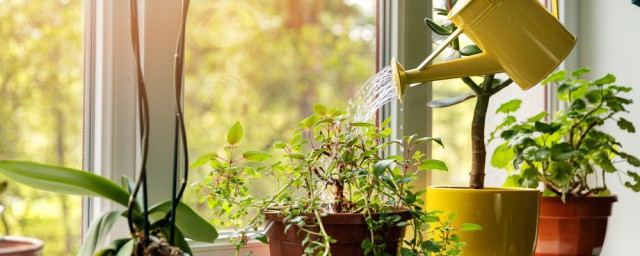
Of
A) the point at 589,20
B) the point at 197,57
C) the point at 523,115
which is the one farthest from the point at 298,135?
the point at 589,20

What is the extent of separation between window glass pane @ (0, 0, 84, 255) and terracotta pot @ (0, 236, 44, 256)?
0.82 feet

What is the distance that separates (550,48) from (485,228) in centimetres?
35

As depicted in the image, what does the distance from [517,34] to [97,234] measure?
706 millimetres

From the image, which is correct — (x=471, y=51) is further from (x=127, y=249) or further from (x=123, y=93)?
(x=127, y=249)

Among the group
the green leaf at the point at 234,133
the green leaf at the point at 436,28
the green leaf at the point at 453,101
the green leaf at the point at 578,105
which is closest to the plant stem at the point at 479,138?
the green leaf at the point at 453,101

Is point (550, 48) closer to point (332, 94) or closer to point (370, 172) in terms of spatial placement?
point (370, 172)

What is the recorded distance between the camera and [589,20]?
202cm

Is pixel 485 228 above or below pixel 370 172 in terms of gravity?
below

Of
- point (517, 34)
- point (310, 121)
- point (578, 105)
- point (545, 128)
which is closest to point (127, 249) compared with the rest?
point (310, 121)

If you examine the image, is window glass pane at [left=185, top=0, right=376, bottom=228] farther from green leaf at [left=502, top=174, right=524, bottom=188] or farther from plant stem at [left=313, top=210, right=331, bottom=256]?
green leaf at [left=502, top=174, right=524, bottom=188]

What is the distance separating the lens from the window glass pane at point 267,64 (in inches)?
50.8

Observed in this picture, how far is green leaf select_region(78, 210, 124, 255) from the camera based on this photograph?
0.88m

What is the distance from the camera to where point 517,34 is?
115 centimetres

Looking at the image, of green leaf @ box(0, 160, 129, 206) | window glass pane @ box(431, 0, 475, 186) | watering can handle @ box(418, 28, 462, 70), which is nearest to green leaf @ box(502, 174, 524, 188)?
window glass pane @ box(431, 0, 475, 186)
